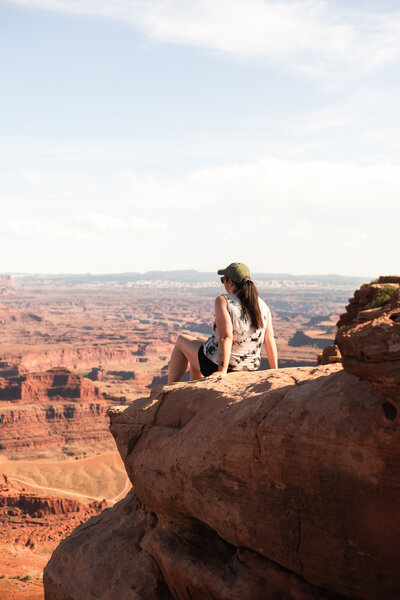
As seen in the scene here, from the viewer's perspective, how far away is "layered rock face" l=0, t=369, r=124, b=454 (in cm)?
6744

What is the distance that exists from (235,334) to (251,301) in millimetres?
586

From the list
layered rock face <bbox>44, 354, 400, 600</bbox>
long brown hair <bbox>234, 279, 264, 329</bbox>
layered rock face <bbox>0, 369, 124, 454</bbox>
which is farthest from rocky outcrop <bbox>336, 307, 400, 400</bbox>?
layered rock face <bbox>0, 369, 124, 454</bbox>

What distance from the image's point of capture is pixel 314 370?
23.7 feet

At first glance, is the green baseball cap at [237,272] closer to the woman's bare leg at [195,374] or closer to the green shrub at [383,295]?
the woman's bare leg at [195,374]

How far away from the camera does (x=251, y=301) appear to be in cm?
814

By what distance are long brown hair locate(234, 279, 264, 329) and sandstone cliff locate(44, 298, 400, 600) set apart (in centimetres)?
92

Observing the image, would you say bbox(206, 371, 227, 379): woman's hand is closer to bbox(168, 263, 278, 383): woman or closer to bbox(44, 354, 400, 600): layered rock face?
bbox(168, 263, 278, 383): woman

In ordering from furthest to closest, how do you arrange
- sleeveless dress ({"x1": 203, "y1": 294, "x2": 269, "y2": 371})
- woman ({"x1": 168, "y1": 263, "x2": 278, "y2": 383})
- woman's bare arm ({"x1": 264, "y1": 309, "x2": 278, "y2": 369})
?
woman's bare arm ({"x1": 264, "y1": 309, "x2": 278, "y2": 369})
sleeveless dress ({"x1": 203, "y1": 294, "x2": 269, "y2": 371})
woman ({"x1": 168, "y1": 263, "x2": 278, "y2": 383})

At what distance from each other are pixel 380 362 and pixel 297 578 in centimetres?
300

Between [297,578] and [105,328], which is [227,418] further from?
[105,328]

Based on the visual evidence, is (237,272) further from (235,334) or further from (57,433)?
(57,433)

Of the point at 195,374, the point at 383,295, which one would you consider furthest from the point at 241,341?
the point at 383,295

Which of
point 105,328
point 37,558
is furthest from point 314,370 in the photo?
point 105,328

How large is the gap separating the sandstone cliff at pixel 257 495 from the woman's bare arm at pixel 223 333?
0.32m
